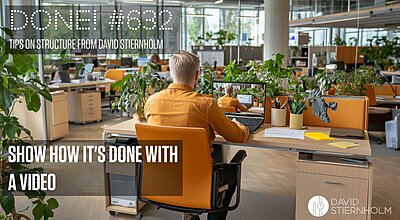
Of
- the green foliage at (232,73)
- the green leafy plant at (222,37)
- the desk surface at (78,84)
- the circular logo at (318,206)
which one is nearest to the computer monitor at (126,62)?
the green leafy plant at (222,37)

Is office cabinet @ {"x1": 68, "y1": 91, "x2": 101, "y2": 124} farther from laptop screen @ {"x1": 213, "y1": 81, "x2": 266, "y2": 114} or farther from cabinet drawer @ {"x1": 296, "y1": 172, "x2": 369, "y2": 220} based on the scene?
cabinet drawer @ {"x1": 296, "y1": 172, "x2": 369, "y2": 220}

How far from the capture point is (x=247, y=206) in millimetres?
4020

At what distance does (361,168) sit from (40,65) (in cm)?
491

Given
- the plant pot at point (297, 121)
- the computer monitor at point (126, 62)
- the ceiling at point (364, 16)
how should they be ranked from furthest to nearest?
1. the computer monitor at point (126, 62)
2. the ceiling at point (364, 16)
3. the plant pot at point (297, 121)

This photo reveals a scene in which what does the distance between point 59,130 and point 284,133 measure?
449 cm

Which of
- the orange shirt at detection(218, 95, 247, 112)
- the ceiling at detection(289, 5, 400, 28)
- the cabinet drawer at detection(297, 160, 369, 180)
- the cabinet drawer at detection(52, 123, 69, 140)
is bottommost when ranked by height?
the cabinet drawer at detection(52, 123, 69, 140)

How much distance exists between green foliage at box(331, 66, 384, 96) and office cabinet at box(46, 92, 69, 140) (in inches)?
160

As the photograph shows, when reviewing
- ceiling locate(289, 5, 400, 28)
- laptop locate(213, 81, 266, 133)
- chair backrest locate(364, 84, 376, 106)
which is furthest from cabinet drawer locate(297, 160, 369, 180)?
ceiling locate(289, 5, 400, 28)

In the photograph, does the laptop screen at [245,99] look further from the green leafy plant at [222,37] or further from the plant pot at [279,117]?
the green leafy plant at [222,37]

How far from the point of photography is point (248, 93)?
142 inches

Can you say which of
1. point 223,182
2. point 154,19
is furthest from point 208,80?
point 154,19

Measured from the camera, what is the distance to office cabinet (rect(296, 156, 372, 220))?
270cm

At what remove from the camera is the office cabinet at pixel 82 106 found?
809 cm

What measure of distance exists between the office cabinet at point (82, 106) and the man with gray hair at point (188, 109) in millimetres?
5664
